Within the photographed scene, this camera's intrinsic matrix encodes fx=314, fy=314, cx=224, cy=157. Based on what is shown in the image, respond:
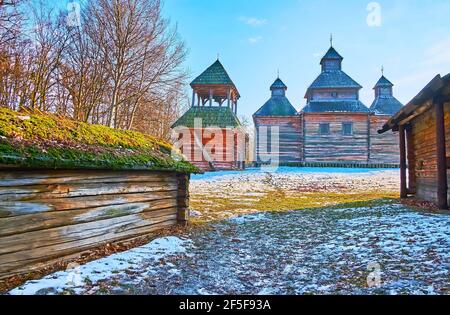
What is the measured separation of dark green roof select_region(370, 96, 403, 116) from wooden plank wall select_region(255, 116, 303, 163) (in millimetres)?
7730

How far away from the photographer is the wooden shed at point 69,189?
12.3ft

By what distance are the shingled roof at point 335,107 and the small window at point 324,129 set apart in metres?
1.20

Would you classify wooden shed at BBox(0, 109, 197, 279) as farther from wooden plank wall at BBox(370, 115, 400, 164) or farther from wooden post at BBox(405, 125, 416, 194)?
wooden plank wall at BBox(370, 115, 400, 164)

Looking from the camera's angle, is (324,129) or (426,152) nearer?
(426,152)

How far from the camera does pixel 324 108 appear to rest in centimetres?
2731

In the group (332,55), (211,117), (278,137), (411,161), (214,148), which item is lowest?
(411,161)

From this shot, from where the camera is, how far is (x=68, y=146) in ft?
15.0

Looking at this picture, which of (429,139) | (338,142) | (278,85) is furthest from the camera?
(278,85)

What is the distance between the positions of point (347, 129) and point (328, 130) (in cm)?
162

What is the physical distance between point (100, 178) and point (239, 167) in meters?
21.4

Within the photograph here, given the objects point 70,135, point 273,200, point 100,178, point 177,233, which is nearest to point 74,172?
point 100,178

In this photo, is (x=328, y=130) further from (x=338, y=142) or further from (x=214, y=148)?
(x=214, y=148)

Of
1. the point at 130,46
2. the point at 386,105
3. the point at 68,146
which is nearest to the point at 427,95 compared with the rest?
the point at 68,146
